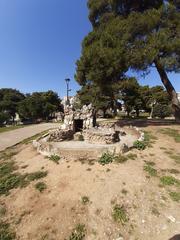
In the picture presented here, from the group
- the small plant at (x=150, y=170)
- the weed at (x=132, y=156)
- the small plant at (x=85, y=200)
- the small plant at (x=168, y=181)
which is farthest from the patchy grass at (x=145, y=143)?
the small plant at (x=85, y=200)

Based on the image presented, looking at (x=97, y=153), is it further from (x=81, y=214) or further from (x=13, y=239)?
(x=13, y=239)

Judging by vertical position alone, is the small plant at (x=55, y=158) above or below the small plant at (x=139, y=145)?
below

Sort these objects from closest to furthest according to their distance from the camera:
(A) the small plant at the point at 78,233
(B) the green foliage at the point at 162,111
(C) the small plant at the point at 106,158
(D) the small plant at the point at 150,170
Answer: (A) the small plant at the point at 78,233 < (D) the small plant at the point at 150,170 < (C) the small plant at the point at 106,158 < (B) the green foliage at the point at 162,111

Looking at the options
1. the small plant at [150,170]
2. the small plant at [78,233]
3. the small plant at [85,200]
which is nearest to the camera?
the small plant at [78,233]

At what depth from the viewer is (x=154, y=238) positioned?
11.7 feet

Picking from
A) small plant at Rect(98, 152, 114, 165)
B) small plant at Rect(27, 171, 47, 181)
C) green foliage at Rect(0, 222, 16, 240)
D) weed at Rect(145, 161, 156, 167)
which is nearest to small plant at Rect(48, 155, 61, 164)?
small plant at Rect(27, 171, 47, 181)

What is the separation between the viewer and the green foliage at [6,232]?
379 cm

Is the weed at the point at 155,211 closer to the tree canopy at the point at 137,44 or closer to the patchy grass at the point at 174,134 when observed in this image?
the patchy grass at the point at 174,134

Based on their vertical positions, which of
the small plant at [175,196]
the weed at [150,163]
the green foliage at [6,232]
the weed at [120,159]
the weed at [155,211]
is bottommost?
the green foliage at [6,232]

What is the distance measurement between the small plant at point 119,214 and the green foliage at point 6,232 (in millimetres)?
2712

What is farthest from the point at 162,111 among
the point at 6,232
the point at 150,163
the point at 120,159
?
the point at 6,232

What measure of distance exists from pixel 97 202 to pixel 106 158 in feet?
8.04

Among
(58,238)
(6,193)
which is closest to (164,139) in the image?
(58,238)

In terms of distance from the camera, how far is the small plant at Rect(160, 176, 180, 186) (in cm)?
523
